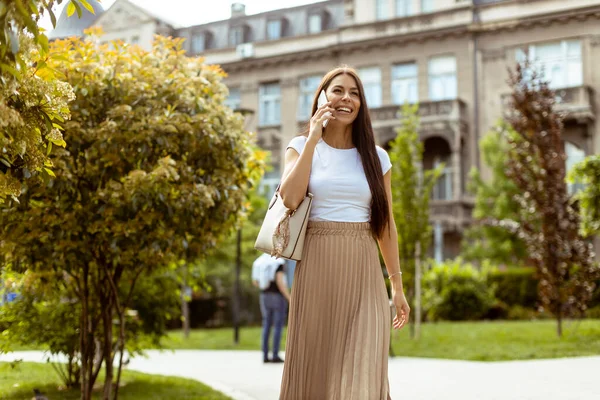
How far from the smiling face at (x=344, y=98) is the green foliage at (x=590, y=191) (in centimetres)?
1025

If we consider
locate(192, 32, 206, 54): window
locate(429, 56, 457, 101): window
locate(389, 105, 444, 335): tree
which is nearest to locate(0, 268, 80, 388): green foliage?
locate(389, 105, 444, 335): tree

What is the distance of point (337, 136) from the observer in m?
4.63

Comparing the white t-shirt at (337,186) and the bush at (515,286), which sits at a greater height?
the white t-shirt at (337,186)

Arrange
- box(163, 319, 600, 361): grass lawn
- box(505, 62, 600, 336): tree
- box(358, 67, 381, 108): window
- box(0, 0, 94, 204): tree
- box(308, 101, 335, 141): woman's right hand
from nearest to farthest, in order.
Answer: box(0, 0, 94, 204): tree
box(308, 101, 335, 141): woman's right hand
box(163, 319, 600, 361): grass lawn
box(505, 62, 600, 336): tree
box(358, 67, 381, 108): window

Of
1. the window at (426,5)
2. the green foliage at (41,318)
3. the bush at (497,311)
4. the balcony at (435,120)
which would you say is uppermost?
the window at (426,5)

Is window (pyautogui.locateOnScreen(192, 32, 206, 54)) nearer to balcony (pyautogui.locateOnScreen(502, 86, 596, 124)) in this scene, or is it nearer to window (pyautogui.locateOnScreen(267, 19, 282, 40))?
window (pyautogui.locateOnScreen(267, 19, 282, 40))

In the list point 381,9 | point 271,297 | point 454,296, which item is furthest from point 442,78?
point 271,297

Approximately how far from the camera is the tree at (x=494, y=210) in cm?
2917

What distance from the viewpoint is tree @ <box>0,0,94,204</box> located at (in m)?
3.14

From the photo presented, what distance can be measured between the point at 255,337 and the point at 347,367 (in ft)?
54.0

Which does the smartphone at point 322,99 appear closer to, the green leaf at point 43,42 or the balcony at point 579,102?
the green leaf at point 43,42

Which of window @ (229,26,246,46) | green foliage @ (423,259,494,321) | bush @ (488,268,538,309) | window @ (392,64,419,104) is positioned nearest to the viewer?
green foliage @ (423,259,494,321)

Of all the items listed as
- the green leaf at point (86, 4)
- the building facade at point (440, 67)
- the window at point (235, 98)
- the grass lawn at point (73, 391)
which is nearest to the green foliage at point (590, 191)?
the grass lawn at point (73, 391)

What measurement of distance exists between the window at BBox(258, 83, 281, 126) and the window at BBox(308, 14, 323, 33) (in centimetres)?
319
